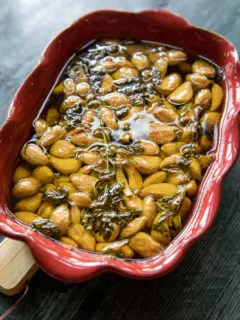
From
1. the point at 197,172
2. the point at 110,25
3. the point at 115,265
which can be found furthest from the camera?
the point at 110,25

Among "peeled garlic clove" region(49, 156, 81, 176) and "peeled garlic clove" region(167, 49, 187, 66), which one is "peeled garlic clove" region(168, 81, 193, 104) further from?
"peeled garlic clove" region(49, 156, 81, 176)

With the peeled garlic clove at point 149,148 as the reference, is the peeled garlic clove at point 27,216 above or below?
below

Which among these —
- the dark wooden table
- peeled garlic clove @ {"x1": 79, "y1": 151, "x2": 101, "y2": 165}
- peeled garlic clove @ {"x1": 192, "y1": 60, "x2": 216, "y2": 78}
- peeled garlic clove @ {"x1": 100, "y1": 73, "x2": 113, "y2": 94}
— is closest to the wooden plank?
the dark wooden table

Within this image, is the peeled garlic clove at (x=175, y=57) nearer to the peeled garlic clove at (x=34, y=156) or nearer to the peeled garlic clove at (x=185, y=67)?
the peeled garlic clove at (x=185, y=67)

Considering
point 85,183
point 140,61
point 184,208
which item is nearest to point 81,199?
point 85,183

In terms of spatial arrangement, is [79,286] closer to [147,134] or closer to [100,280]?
[100,280]

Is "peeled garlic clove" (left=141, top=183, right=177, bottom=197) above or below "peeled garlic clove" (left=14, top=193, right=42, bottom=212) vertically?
above

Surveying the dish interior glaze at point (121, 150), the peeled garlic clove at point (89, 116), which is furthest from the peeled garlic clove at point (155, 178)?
the peeled garlic clove at point (89, 116)

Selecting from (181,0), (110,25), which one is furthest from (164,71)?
(181,0)
